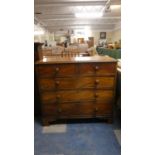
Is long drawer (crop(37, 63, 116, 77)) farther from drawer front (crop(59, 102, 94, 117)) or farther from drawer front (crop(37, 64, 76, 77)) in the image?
drawer front (crop(59, 102, 94, 117))

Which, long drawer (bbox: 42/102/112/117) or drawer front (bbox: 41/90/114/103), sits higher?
drawer front (bbox: 41/90/114/103)

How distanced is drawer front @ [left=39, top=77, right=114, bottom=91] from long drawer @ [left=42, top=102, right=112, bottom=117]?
9.4 inches

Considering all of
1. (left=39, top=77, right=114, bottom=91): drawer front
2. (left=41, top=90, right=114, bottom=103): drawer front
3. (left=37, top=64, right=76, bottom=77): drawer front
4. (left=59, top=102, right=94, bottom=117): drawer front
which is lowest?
(left=59, top=102, right=94, bottom=117): drawer front

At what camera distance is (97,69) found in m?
3.05

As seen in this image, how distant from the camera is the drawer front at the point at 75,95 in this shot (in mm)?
3111

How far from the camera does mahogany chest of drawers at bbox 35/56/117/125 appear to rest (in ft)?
9.99

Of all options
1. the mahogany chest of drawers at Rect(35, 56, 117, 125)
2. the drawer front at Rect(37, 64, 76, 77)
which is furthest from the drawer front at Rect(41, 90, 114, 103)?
the drawer front at Rect(37, 64, 76, 77)

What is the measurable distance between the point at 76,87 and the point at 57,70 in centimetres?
34

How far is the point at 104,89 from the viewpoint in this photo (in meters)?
3.12

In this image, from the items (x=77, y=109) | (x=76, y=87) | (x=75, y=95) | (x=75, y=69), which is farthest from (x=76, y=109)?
(x=75, y=69)

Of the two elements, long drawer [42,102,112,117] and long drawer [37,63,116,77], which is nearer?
long drawer [37,63,116,77]

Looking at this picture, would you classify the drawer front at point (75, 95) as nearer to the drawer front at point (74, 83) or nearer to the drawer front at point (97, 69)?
the drawer front at point (74, 83)
